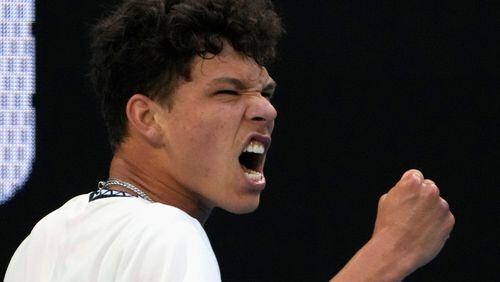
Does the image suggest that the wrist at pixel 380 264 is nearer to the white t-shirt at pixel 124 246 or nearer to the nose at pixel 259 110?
the white t-shirt at pixel 124 246

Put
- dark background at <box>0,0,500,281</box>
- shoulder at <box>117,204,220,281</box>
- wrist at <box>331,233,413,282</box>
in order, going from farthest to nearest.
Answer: dark background at <box>0,0,500,281</box> → wrist at <box>331,233,413,282</box> → shoulder at <box>117,204,220,281</box>

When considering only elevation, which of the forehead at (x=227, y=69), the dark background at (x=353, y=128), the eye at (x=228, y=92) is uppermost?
the forehead at (x=227, y=69)

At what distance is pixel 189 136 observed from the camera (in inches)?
83.6

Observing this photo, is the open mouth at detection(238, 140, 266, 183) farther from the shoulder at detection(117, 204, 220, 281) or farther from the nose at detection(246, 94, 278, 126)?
the shoulder at detection(117, 204, 220, 281)

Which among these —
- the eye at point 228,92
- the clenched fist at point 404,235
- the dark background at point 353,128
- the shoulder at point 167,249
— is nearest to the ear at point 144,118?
the eye at point 228,92

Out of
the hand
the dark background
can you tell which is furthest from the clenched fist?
the dark background

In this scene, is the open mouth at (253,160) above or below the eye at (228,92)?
below

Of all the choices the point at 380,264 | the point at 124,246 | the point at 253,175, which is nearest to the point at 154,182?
the point at 253,175

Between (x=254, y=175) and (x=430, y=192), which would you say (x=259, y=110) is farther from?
(x=430, y=192)

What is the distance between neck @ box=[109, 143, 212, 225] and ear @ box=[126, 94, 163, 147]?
35mm

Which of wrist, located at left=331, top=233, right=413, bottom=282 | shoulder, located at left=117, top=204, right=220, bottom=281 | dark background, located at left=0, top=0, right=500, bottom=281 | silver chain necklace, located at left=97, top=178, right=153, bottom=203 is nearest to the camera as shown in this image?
shoulder, located at left=117, top=204, right=220, bottom=281

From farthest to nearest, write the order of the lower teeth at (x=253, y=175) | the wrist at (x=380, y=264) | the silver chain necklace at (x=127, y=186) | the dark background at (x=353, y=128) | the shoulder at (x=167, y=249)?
the dark background at (x=353, y=128)
the lower teeth at (x=253, y=175)
the silver chain necklace at (x=127, y=186)
the wrist at (x=380, y=264)
the shoulder at (x=167, y=249)

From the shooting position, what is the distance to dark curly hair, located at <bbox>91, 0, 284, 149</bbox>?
83.8 inches

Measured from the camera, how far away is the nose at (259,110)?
7.05 feet
